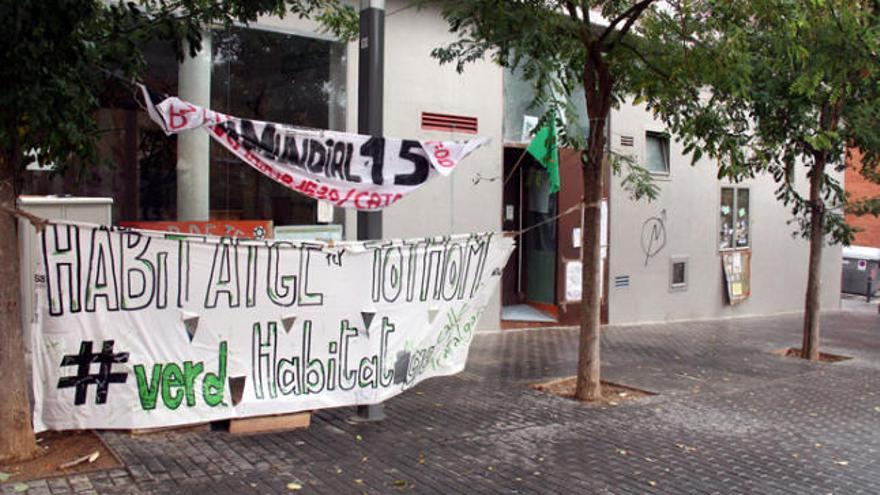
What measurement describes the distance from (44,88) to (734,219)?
14.3 meters

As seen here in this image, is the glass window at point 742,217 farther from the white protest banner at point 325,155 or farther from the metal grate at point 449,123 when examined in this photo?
the white protest banner at point 325,155

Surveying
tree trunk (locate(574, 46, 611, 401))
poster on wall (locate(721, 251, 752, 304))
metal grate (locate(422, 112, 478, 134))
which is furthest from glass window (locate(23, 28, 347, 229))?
poster on wall (locate(721, 251, 752, 304))

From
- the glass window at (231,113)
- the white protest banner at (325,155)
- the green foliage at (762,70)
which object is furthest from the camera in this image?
the glass window at (231,113)

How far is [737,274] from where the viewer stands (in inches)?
628

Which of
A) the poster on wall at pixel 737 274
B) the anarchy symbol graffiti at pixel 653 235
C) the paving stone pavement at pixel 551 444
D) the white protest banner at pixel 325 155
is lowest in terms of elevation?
the paving stone pavement at pixel 551 444

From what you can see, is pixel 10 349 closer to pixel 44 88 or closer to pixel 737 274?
pixel 44 88

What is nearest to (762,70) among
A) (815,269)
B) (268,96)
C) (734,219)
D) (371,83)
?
(815,269)

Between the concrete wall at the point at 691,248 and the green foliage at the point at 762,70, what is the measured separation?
330 centimetres

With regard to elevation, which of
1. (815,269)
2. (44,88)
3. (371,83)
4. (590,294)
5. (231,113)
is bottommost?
(590,294)

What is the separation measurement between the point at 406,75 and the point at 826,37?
17.6 feet

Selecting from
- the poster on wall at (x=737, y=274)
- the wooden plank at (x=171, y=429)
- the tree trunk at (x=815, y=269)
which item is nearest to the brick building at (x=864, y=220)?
the poster on wall at (x=737, y=274)

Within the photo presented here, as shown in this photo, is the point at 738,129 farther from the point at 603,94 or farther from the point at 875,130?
the point at 875,130

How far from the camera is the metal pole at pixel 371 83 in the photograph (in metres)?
6.61

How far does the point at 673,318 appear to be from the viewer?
14602mm
